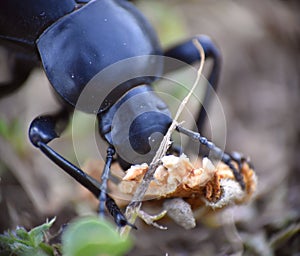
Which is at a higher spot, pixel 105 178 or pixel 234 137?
pixel 105 178

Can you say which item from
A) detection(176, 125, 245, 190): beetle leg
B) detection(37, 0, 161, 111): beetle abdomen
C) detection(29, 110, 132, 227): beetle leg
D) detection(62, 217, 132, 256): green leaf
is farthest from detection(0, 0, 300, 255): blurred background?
detection(62, 217, 132, 256): green leaf

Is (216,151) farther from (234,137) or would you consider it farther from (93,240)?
(234,137)

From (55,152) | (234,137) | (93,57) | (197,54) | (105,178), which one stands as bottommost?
(234,137)

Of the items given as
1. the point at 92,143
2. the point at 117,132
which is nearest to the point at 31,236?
the point at 117,132

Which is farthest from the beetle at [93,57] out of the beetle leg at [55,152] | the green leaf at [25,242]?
the green leaf at [25,242]

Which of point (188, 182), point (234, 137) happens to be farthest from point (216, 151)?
point (234, 137)

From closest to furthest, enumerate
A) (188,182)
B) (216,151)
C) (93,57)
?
1. (188,182)
2. (216,151)
3. (93,57)

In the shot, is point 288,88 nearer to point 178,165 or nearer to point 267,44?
point 267,44
